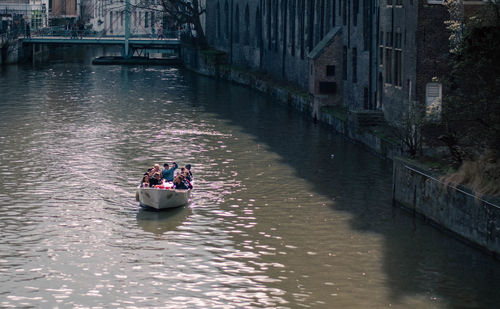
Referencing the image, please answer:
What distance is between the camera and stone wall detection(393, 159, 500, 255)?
3000cm

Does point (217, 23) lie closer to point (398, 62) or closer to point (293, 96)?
point (293, 96)

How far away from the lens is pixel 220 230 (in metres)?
33.9

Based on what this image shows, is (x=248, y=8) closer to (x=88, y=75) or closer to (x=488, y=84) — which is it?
(x=88, y=75)

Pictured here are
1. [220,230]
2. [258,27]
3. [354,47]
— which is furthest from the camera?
[258,27]

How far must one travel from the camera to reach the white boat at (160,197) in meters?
36.4

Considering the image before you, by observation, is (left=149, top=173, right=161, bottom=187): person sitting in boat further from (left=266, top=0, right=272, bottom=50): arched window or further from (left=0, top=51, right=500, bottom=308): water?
(left=266, top=0, right=272, bottom=50): arched window

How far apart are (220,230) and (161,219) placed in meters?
2.96

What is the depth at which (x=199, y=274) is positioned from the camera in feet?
94.2

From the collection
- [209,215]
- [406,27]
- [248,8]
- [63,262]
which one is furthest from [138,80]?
[63,262]

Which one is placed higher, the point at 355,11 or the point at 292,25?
the point at 355,11

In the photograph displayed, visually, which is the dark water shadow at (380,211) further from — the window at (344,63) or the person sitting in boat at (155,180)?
the person sitting in boat at (155,180)

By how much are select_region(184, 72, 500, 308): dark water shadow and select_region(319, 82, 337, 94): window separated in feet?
8.42

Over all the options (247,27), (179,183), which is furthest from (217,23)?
(179,183)

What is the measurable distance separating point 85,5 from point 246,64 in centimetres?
8822
